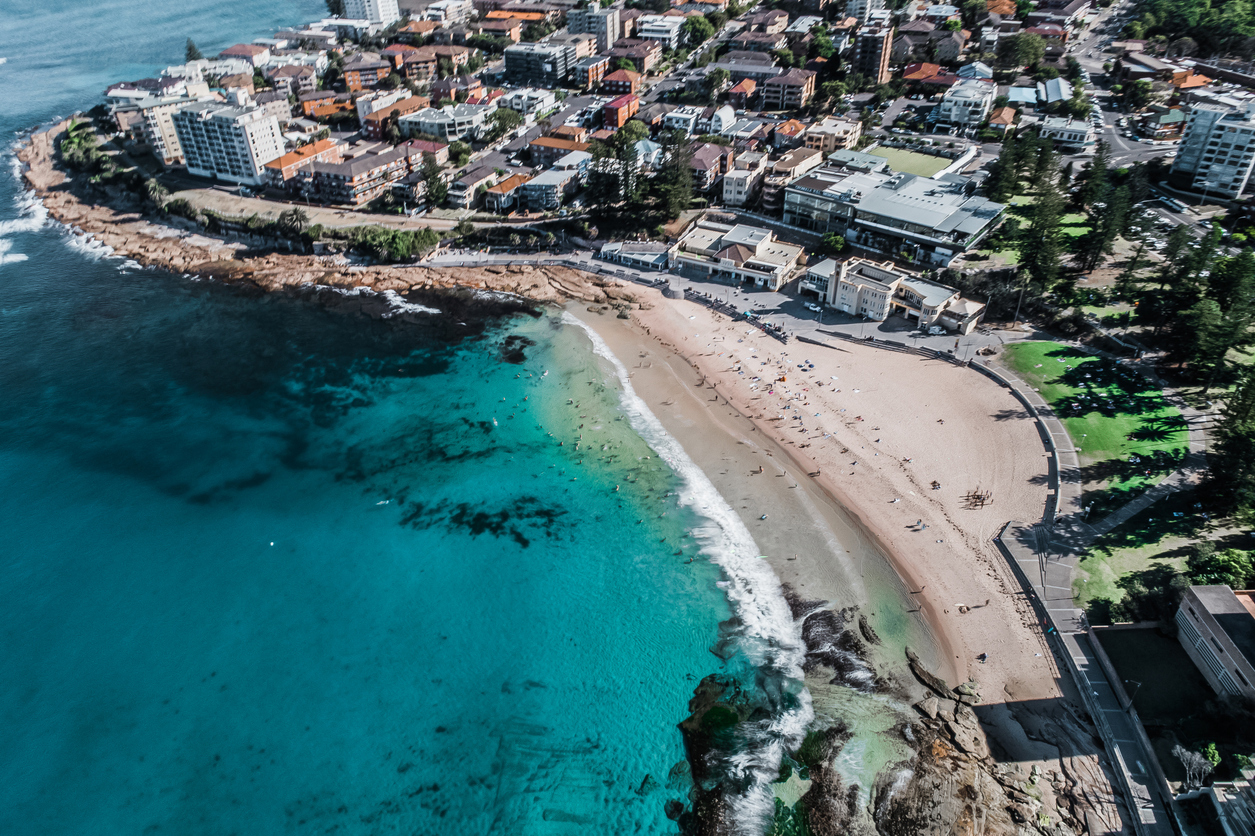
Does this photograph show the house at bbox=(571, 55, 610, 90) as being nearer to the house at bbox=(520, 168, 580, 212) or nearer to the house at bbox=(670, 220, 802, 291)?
the house at bbox=(520, 168, 580, 212)

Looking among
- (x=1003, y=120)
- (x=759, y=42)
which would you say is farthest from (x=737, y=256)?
(x=759, y=42)

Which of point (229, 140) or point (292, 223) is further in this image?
point (229, 140)

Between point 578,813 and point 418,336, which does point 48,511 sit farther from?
point 578,813

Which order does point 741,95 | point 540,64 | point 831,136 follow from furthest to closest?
point 540,64
point 741,95
point 831,136

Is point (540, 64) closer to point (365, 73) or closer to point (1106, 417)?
point (365, 73)

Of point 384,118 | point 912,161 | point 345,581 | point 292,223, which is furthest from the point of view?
point 384,118
